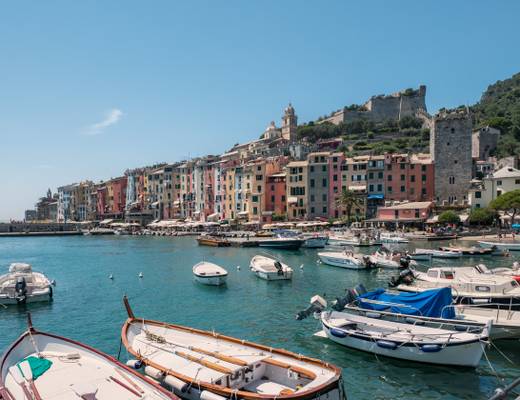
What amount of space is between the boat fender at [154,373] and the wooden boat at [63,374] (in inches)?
43.4

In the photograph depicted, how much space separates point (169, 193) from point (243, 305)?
9611 centimetres

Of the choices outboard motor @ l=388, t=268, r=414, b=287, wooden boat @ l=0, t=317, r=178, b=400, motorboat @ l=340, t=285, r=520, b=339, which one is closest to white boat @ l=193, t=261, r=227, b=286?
outboard motor @ l=388, t=268, r=414, b=287

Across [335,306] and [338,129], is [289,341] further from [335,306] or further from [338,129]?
[338,129]

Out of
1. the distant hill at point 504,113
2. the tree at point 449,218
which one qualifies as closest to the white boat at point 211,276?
the tree at point 449,218

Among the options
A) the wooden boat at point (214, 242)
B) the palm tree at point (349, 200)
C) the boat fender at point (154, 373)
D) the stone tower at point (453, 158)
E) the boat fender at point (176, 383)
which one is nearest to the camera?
the boat fender at point (176, 383)

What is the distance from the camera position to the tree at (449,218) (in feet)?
238

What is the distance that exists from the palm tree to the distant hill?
138 ft

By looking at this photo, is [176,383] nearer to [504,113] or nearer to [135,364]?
[135,364]

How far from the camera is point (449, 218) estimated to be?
7269 cm

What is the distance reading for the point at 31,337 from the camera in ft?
53.9

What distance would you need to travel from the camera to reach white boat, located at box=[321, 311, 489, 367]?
17.3 meters

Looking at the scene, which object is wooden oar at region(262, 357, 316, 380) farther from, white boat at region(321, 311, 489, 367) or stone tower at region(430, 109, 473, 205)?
stone tower at region(430, 109, 473, 205)

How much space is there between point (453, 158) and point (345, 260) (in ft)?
164

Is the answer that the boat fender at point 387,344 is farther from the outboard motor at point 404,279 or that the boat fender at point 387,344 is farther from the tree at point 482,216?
the tree at point 482,216
